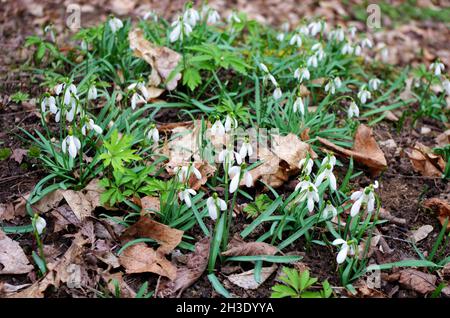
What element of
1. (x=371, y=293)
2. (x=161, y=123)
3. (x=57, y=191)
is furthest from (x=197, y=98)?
(x=371, y=293)

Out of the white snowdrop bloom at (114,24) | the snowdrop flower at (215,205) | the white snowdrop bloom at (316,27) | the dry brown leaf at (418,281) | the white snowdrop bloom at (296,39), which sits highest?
the white snowdrop bloom at (114,24)

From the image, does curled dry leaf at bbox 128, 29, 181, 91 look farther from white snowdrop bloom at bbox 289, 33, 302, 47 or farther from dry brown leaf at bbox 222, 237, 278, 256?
dry brown leaf at bbox 222, 237, 278, 256

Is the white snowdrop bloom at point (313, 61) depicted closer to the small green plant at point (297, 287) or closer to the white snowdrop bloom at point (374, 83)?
the white snowdrop bloom at point (374, 83)

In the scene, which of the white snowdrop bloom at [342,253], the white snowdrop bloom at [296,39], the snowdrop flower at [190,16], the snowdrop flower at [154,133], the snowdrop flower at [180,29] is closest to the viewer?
the white snowdrop bloom at [342,253]

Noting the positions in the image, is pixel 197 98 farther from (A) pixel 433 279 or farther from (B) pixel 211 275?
(A) pixel 433 279

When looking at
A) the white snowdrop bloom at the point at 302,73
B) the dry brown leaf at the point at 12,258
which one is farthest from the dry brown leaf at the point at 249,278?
the white snowdrop bloom at the point at 302,73

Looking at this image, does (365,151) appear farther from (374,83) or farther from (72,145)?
(72,145)
